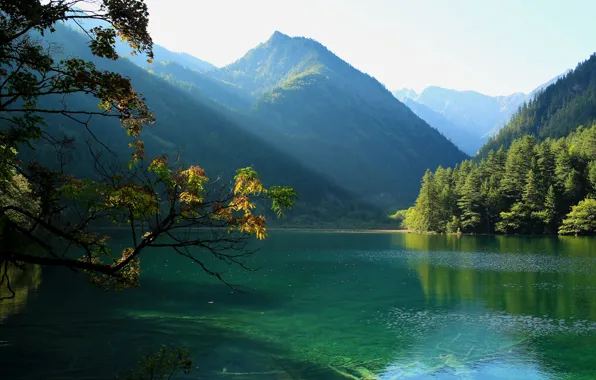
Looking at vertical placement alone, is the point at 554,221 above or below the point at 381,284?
above

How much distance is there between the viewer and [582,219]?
3819 inches

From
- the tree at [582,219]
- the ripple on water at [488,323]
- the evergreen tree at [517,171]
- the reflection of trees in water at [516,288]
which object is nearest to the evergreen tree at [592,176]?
the tree at [582,219]

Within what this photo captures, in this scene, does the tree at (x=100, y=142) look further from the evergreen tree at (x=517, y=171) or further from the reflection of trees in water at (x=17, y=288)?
the evergreen tree at (x=517, y=171)

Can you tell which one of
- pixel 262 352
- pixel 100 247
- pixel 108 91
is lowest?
pixel 262 352

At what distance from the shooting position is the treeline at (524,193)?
10512 centimetres

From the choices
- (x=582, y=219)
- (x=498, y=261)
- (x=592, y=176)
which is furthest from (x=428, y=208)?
(x=498, y=261)

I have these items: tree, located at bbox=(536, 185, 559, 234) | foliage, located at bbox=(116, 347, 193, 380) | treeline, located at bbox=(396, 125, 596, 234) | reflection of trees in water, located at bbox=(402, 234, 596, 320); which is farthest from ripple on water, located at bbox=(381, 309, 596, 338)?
tree, located at bbox=(536, 185, 559, 234)

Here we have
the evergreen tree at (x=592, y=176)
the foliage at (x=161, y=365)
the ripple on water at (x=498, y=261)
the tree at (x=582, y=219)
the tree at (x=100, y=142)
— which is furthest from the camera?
the evergreen tree at (x=592, y=176)

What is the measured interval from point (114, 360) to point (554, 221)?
370 ft

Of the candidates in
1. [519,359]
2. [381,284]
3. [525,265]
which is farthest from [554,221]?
[519,359]

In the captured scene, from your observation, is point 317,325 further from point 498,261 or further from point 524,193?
point 524,193

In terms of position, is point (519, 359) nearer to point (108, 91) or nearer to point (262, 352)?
point (262, 352)

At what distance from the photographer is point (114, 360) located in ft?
61.5

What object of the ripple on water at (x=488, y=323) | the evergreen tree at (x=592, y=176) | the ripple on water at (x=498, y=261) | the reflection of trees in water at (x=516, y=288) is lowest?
the ripple on water at (x=488, y=323)
